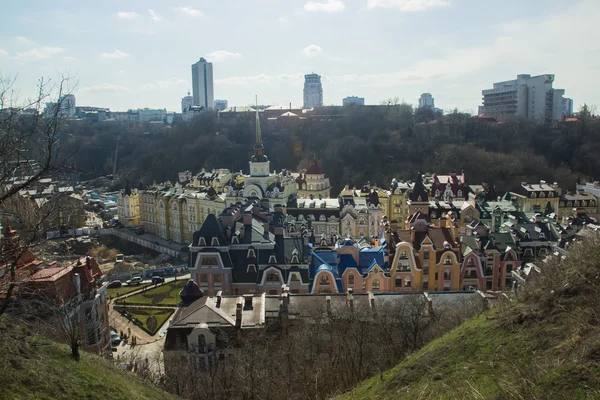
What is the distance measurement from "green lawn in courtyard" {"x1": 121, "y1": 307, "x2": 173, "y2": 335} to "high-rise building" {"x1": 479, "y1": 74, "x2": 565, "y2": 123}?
63841 millimetres

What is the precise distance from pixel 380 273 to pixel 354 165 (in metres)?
41.1

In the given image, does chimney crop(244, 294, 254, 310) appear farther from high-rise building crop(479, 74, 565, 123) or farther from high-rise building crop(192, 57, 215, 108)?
high-rise building crop(192, 57, 215, 108)

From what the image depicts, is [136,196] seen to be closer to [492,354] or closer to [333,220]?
[333,220]

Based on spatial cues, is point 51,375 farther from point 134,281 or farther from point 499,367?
point 134,281

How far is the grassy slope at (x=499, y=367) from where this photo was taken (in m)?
7.43

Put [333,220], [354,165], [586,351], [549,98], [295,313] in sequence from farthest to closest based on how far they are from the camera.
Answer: [549,98] → [354,165] → [333,220] → [295,313] → [586,351]

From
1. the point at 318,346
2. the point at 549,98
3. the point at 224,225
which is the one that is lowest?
the point at 318,346

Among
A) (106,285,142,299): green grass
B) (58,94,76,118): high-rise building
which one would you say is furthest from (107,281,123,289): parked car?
(58,94,76,118): high-rise building

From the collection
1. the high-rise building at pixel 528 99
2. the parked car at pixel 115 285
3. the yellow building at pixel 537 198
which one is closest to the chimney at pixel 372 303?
the parked car at pixel 115 285

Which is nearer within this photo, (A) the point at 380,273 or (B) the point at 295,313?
(B) the point at 295,313

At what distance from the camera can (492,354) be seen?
9875 millimetres

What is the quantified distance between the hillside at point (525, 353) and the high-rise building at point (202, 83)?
472ft

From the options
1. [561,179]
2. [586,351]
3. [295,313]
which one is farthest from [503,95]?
[586,351]

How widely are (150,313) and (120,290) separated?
231 inches
